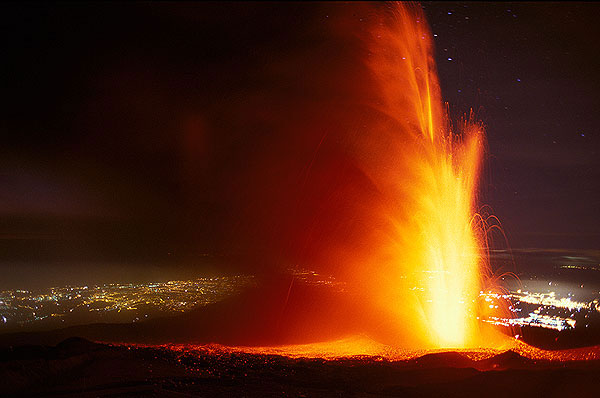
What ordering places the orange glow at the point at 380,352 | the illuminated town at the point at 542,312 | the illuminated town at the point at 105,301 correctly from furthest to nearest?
the illuminated town at the point at 542,312
the illuminated town at the point at 105,301
the orange glow at the point at 380,352

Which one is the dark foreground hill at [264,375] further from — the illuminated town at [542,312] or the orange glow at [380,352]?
the illuminated town at [542,312]

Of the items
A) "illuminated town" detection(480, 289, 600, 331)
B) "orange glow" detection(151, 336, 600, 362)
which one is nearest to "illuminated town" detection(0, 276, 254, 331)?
"orange glow" detection(151, 336, 600, 362)

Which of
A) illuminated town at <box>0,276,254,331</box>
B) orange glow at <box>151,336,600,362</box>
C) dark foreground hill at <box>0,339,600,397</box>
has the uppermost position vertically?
dark foreground hill at <box>0,339,600,397</box>

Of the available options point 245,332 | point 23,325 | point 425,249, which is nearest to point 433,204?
→ point 425,249

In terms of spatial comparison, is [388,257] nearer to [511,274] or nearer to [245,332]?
[511,274]

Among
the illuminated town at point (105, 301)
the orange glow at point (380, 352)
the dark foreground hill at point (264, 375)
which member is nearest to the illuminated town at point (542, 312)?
A: the orange glow at point (380, 352)

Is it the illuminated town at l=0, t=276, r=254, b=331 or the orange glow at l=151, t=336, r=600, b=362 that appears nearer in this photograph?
the orange glow at l=151, t=336, r=600, b=362

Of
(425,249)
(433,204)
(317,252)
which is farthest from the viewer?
(317,252)

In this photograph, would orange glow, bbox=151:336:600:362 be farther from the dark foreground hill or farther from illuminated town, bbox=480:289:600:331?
illuminated town, bbox=480:289:600:331
